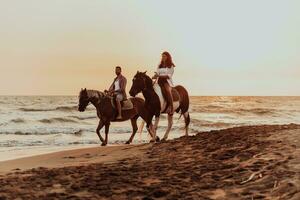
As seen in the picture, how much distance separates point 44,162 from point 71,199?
17.2 ft

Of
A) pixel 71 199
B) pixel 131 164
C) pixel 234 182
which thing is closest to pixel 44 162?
pixel 131 164

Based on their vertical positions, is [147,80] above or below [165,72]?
below

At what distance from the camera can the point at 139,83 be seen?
46.1 feet

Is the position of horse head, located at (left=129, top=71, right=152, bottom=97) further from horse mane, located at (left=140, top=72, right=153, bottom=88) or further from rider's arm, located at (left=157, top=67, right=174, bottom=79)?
rider's arm, located at (left=157, top=67, right=174, bottom=79)

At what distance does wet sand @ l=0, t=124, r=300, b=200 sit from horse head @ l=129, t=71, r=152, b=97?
423 cm

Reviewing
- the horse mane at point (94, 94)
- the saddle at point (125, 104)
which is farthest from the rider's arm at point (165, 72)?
the horse mane at point (94, 94)

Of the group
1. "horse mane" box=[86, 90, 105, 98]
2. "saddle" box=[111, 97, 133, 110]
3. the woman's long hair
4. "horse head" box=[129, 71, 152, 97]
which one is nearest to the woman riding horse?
the woman's long hair

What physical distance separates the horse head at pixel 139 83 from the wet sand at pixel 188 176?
13.9 feet

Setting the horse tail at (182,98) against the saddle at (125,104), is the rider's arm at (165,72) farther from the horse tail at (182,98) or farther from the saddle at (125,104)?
the saddle at (125,104)

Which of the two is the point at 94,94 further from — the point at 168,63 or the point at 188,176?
the point at 188,176

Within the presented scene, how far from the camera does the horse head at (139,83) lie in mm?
14016

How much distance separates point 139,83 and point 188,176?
7.04 meters

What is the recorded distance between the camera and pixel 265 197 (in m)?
5.84

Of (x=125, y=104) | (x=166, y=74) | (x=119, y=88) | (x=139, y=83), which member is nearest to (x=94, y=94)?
(x=119, y=88)
